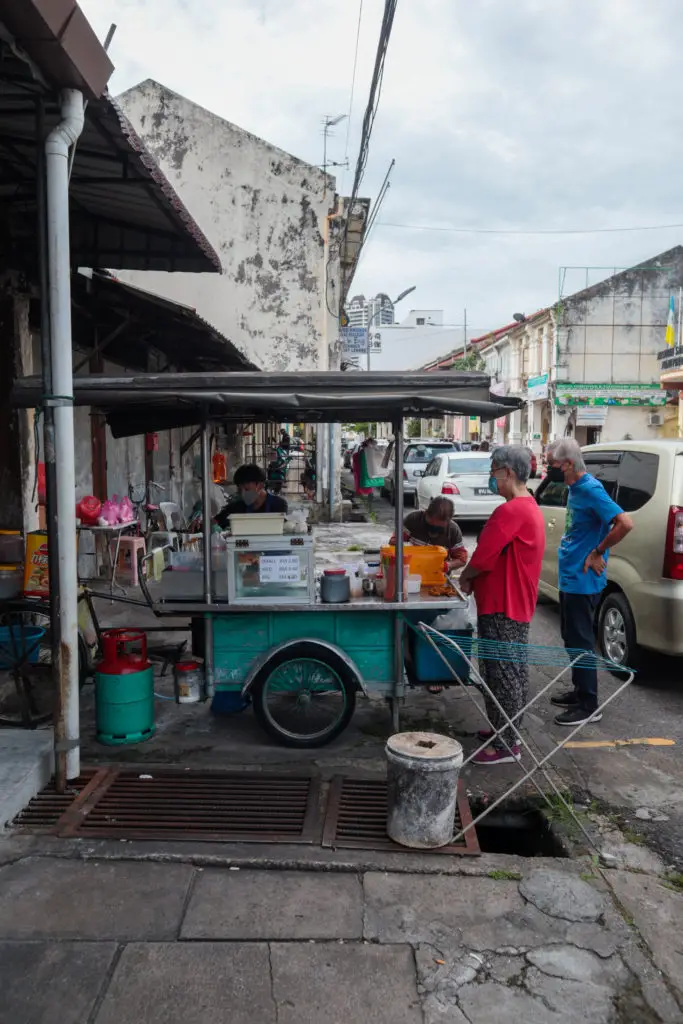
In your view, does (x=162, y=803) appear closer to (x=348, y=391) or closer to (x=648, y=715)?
(x=348, y=391)

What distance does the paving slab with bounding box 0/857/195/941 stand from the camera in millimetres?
3182

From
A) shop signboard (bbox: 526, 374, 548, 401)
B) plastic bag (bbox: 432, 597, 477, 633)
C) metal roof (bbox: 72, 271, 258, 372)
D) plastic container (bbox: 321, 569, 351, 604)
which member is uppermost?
shop signboard (bbox: 526, 374, 548, 401)

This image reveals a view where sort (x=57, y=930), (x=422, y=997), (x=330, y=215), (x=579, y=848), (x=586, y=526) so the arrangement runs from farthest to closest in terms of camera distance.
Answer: (x=330, y=215) < (x=586, y=526) < (x=579, y=848) < (x=57, y=930) < (x=422, y=997)

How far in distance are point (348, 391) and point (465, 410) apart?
2.38 feet

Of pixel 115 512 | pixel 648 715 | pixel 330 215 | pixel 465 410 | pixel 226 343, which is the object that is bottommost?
pixel 648 715

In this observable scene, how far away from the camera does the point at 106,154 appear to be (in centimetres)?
489

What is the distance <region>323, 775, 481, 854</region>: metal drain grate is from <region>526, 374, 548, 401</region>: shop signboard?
30658 mm

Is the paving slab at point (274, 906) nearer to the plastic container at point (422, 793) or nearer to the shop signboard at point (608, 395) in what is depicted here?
the plastic container at point (422, 793)

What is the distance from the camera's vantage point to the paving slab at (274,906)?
3.19 meters

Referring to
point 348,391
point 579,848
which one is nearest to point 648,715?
point 579,848

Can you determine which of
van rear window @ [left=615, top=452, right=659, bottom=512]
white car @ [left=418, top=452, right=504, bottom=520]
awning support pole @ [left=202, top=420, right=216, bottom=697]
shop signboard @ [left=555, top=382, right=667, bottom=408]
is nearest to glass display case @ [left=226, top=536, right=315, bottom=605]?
awning support pole @ [left=202, top=420, right=216, bottom=697]

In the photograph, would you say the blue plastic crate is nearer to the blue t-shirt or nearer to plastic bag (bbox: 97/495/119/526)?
the blue t-shirt

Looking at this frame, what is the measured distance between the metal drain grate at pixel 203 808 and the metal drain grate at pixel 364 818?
4.1 inches

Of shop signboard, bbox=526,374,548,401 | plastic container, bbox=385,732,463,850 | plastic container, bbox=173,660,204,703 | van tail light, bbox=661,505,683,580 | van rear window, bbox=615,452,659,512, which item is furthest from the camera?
shop signboard, bbox=526,374,548,401
